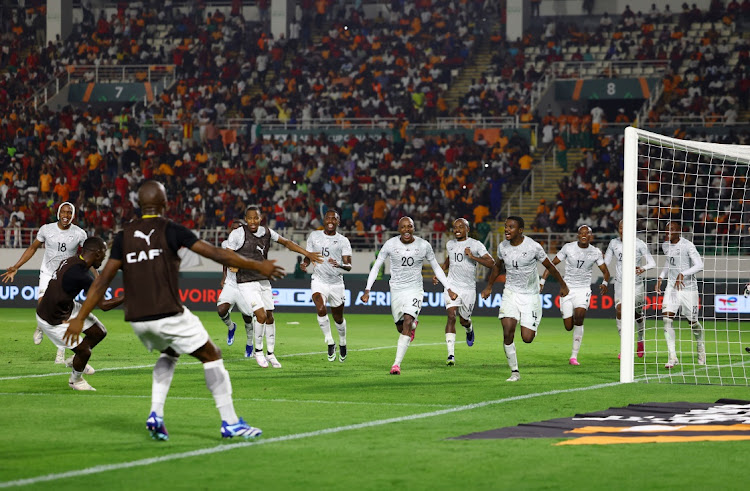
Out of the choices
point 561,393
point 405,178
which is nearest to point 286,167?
point 405,178

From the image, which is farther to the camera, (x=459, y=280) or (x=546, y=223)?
(x=546, y=223)

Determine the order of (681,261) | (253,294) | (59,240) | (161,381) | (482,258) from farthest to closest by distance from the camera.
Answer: (59,240)
(482,258)
(681,261)
(253,294)
(161,381)

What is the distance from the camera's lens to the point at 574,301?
1873 centimetres

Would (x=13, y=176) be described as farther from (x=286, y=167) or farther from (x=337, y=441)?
(x=337, y=441)

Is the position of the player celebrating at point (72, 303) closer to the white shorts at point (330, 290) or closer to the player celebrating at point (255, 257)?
the player celebrating at point (255, 257)

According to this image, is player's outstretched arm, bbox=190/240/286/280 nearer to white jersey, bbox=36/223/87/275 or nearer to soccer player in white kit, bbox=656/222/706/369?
white jersey, bbox=36/223/87/275

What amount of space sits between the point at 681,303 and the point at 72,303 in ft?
31.5

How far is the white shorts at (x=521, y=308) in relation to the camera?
50.0 ft

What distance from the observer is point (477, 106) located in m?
41.0

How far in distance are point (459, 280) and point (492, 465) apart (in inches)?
434

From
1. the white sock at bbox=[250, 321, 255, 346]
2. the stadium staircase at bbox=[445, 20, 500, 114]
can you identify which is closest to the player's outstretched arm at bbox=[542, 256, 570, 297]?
the white sock at bbox=[250, 321, 255, 346]

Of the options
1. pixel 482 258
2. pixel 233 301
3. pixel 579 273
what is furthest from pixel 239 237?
pixel 579 273

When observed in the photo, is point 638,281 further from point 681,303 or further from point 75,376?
point 75,376

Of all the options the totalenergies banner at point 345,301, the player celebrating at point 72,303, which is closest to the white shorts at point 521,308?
the player celebrating at point 72,303
